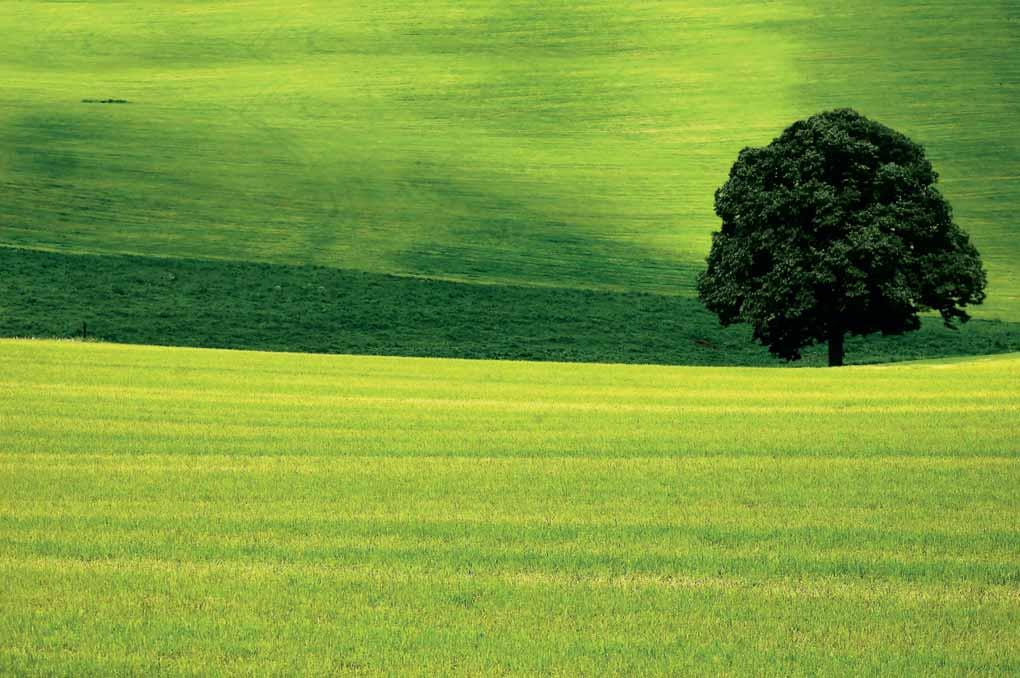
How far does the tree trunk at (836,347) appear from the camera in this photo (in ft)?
135

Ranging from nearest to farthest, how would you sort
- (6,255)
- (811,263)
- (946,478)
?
(946,478), (811,263), (6,255)

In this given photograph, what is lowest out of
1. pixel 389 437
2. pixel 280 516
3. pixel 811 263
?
pixel 811 263

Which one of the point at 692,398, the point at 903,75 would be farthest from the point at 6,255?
the point at 903,75

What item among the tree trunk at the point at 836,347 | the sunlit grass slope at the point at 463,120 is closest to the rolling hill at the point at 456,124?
the sunlit grass slope at the point at 463,120

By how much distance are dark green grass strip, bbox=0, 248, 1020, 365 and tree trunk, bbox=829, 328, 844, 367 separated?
17.4 feet

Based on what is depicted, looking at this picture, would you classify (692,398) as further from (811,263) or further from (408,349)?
(408,349)

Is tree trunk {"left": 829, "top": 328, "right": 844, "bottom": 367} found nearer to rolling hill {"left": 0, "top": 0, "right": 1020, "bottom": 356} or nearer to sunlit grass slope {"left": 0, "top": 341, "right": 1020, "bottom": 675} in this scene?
rolling hill {"left": 0, "top": 0, "right": 1020, "bottom": 356}

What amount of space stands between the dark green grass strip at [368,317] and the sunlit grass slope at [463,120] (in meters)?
2.48

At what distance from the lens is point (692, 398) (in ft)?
82.4

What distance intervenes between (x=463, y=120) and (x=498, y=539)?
67.8 meters

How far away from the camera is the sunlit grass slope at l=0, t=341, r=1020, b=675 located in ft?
25.9

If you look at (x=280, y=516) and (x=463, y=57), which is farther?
(x=463, y=57)

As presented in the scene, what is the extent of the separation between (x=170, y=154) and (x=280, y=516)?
2324 inches

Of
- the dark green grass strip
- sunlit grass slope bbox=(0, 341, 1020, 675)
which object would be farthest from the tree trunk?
sunlit grass slope bbox=(0, 341, 1020, 675)
